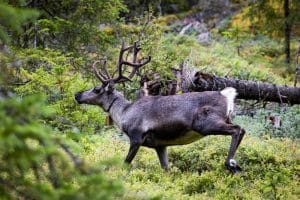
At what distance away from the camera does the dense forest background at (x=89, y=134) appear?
3025mm

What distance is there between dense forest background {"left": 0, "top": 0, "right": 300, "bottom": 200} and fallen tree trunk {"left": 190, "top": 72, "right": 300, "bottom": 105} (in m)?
0.42

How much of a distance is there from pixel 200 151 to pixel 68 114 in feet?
7.98

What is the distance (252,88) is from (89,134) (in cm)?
388

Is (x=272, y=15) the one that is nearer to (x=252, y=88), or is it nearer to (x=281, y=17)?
(x=281, y=17)

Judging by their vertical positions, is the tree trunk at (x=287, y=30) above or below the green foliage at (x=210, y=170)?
above

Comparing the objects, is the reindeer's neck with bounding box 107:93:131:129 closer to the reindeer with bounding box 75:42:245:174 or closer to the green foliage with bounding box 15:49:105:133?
the reindeer with bounding box 75:42:245:174

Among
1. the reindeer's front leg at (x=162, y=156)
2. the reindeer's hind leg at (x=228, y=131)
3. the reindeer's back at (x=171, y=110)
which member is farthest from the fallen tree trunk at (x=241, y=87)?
the reindeer's hind leg at (x=228, y=131)

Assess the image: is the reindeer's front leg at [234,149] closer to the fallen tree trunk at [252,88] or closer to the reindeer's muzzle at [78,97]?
the reindeer's muzzle at [78,97]

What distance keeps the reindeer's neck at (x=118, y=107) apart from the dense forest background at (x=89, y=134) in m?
0.27

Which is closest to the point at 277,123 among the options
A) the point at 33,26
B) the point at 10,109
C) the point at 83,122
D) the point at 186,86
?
the point at 186,86

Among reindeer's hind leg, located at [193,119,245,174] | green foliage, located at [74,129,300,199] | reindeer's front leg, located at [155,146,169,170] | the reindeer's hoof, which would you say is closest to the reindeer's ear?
green foliage, located at [74,129,300,199]

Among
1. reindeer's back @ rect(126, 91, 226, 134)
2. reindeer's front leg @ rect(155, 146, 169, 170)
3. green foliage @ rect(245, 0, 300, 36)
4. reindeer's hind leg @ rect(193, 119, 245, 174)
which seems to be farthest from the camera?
green foliage @ rect(245, 0, 300, 36)

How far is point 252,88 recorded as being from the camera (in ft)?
36.7

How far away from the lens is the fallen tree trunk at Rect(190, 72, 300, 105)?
438 inches
